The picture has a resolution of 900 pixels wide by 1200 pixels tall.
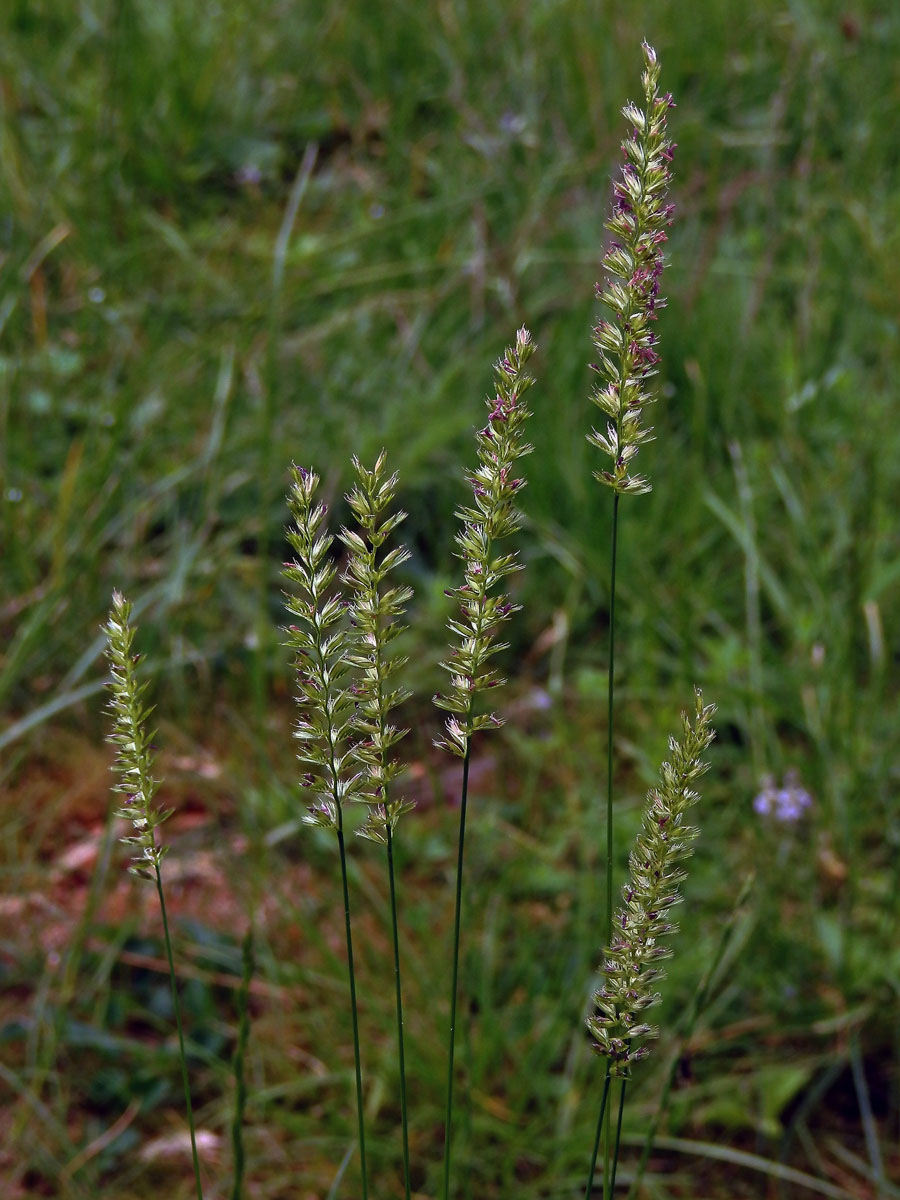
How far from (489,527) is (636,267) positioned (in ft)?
0.54

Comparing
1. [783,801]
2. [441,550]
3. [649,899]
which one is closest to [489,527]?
[649,899]

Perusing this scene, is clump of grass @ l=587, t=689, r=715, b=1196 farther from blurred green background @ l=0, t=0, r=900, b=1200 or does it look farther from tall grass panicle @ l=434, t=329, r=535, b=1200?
blurred green background @ l=0, t=0, r=900, b=1200

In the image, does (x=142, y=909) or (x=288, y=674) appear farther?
(x=288, y=674)

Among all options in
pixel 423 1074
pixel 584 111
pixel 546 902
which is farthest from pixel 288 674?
pixel 584 111

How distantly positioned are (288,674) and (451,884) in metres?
0.61

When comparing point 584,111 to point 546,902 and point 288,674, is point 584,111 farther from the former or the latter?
point 546,902

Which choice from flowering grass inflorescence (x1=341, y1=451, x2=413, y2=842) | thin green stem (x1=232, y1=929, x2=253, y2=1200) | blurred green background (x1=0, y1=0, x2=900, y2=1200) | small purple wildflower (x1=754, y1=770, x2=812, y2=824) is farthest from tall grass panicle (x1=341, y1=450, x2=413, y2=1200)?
small purple wildflower (x1=754, y1=770, x2=812, y2=824)

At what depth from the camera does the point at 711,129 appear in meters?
3.95

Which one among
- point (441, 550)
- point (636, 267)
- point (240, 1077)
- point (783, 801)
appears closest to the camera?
point (636, 267)

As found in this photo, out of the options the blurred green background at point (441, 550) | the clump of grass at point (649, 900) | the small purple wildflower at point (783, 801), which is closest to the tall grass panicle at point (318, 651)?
the clump of grass at point (649, 900)

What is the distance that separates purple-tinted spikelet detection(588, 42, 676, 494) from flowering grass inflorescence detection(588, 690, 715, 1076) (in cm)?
17

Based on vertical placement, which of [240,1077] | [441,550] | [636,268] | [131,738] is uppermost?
[441,550]

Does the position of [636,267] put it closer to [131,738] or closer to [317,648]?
[317,648]

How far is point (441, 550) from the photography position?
2879 millimetres
